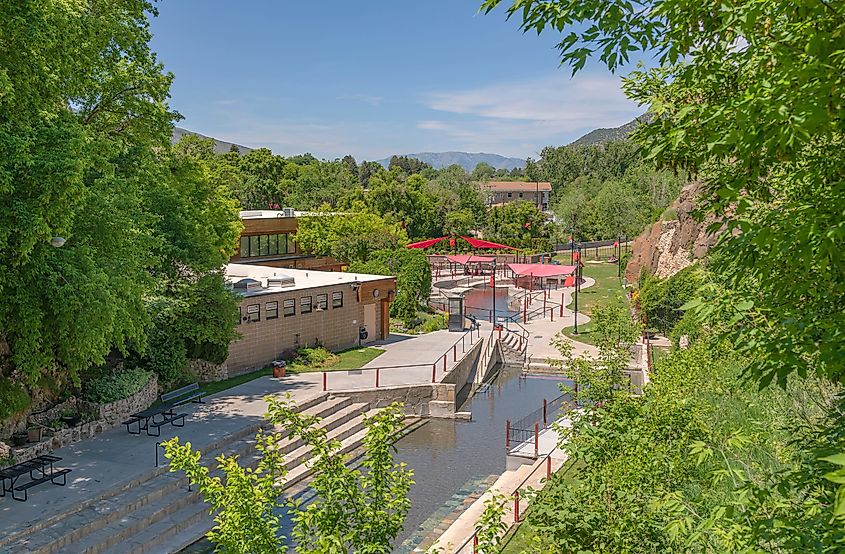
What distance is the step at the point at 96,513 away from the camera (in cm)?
1209

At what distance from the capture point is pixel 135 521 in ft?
44.3

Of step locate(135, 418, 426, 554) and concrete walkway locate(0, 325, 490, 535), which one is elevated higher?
concrete walkway locate(0, 325, 490, 535)

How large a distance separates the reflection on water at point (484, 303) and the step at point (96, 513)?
1006 inches

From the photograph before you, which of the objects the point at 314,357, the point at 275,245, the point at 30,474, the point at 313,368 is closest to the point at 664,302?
the point at 314,357

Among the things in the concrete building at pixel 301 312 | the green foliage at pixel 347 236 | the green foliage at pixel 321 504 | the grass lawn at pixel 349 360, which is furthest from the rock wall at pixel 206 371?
the green foliage at pixel 321 504

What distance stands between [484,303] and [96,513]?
35.6 m

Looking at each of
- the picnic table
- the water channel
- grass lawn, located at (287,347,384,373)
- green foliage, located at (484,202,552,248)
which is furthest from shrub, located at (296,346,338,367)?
green foliage, located at (484,202,552,248)

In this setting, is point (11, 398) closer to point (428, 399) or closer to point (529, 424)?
point (428, 399)

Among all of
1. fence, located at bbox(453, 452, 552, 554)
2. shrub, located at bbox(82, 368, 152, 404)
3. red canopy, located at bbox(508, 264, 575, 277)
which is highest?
red canopy, located at bbox(508, 264, 575, 277)

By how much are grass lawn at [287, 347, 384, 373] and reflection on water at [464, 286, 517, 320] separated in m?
11.8

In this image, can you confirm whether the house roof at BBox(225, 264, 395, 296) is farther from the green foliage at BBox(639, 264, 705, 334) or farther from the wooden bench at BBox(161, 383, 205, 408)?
the green foliage at BBox(639, 264, 705, 334)

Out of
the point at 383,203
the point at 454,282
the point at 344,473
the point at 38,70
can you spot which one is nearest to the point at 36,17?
Result: the point at 38,70

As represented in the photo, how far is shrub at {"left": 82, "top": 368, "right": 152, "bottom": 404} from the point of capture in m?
18.4

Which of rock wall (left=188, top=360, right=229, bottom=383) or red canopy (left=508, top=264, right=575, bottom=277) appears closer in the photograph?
rock wall (left=188, top=360, right=229, bottom=383)
